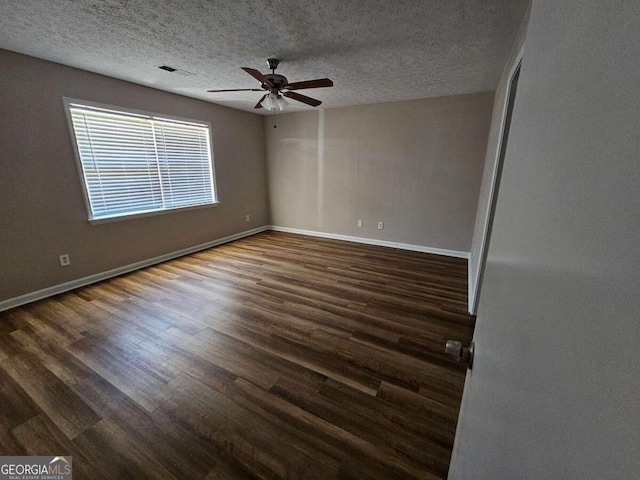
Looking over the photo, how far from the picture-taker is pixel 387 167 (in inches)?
164

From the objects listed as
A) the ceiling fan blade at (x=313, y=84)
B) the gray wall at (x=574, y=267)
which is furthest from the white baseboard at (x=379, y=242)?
the gray wall at (x=574, y=267)

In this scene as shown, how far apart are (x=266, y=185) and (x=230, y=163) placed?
97 cm

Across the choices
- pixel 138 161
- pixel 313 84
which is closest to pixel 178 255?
pixel 138 161

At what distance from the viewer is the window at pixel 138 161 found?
2877 mm

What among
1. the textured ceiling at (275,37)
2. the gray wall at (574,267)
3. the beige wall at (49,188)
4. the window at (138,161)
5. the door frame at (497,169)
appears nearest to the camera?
the gray wall at (574,267)

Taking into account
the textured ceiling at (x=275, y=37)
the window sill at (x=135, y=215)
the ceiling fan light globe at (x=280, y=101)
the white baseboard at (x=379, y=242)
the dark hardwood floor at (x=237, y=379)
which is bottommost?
the dark hardwood floor at (x=237, y=379)

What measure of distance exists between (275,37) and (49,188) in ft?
8.72

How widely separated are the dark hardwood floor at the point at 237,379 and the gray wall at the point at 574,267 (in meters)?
1.08

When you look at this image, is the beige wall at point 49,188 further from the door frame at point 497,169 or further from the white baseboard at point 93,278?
the door frame at point 497,169

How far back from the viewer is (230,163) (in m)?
4.59

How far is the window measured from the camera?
2877 mm

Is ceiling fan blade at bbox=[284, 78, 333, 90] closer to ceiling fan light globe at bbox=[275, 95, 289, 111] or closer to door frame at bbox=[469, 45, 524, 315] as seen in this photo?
ceiling fan light globe at bbox=[275, 95, 289, 111]

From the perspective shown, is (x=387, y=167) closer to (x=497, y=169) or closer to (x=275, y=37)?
(x=497, y=169)

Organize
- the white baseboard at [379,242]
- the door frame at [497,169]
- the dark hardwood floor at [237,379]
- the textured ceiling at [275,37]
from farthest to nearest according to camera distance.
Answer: the white baseboard at [379,242], the door frame at [497,169], the textured ceiling at [275,37], the dark hardwood floor at [237,379]
